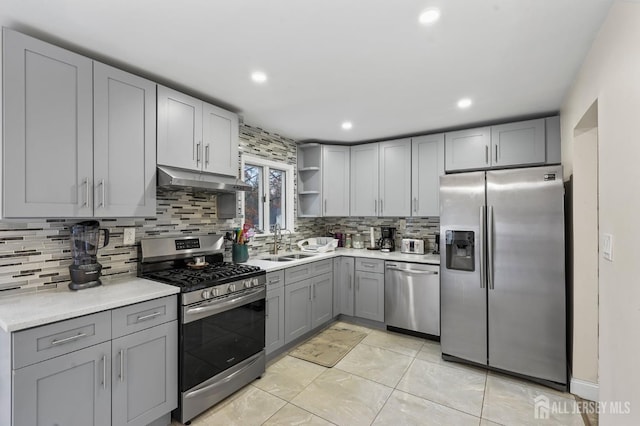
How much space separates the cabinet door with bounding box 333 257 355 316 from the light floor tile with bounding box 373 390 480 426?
1543 millimetres

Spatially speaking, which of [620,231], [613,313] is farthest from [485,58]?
[613,313]

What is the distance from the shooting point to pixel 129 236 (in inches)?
91.1

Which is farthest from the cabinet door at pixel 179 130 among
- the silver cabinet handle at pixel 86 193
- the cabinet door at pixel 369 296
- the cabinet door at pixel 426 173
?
the cabinet door at pixel 426 173

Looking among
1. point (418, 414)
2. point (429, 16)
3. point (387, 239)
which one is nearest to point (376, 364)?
point (418, 414)

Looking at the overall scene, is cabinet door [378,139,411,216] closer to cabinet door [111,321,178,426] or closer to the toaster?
the toaster

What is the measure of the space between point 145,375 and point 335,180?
3.07m

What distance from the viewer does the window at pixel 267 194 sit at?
354 cm

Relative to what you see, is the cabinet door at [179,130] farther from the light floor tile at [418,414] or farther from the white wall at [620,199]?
the white wall at [620,199]

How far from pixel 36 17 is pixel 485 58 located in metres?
2.66

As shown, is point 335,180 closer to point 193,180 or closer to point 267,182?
point 267,182

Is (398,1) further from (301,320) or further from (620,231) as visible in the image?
(301,320)

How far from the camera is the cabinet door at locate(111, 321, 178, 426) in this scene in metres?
1.72

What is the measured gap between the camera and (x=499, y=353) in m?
2.66

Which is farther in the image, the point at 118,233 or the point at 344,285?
the point at 344,285
